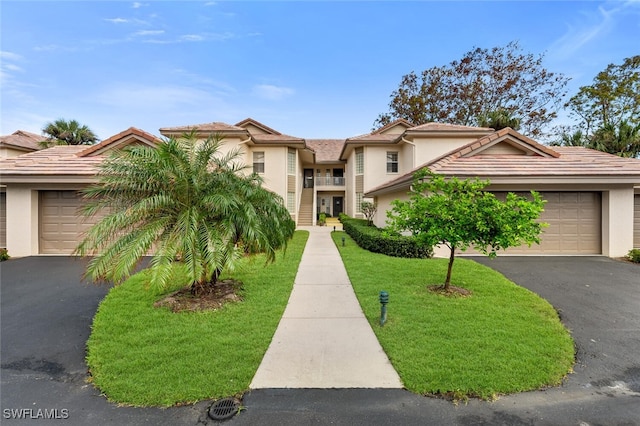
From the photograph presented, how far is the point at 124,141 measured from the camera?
41.1 feet

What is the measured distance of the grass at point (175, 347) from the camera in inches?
129

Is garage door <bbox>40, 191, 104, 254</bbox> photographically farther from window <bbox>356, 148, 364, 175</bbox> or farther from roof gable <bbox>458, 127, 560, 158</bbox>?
window <bbox>356, 148, 364, 175</bbox>

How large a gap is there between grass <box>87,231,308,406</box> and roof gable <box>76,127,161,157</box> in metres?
8.00

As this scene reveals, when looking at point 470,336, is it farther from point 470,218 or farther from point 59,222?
point 59,222

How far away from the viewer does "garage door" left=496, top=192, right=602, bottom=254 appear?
1088 centimetres

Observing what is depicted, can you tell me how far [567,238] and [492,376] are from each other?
10.6 m

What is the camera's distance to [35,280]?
8.08 meters

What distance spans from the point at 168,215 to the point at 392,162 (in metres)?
18.1

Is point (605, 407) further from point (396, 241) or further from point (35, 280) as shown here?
point (35, 280)

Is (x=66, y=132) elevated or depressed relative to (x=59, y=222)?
elevated

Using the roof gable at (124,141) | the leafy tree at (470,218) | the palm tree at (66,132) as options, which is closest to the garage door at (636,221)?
the leafy tree at (470,218)

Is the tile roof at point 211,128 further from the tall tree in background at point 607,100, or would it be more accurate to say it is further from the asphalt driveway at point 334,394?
the tall tree in background at point 607,100

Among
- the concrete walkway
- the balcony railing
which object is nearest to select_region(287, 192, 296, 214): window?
the balcony railing

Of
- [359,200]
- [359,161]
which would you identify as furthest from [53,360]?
[359,161]
